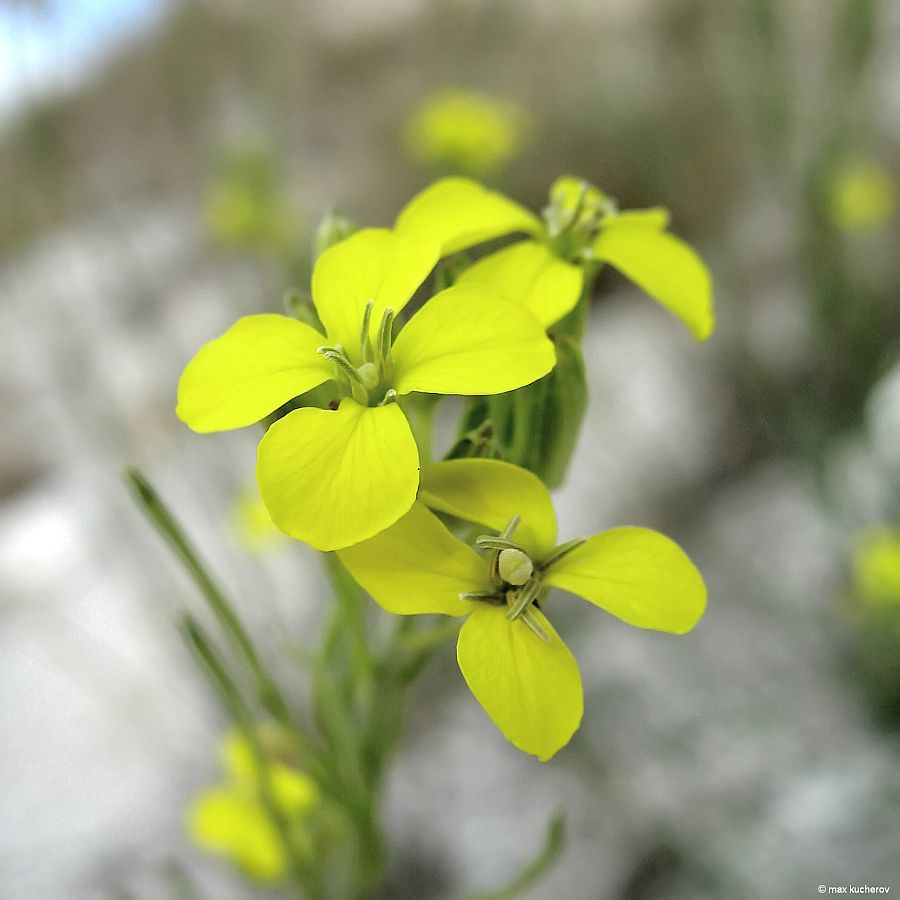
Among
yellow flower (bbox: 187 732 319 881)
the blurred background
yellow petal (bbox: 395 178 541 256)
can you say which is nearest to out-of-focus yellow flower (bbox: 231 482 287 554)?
the blurred background

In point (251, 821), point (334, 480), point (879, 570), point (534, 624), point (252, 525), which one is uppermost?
point (334, 480)

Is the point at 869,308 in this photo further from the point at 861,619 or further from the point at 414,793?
the point at 414,793

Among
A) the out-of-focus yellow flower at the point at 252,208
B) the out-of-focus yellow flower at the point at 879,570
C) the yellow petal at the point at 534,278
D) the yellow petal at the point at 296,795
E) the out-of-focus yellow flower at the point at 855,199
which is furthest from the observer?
the out-of-focus yellow flower at the point at 855,199

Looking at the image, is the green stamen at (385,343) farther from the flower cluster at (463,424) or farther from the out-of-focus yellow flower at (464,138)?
the out-of-focus yellow flower at (464,138)

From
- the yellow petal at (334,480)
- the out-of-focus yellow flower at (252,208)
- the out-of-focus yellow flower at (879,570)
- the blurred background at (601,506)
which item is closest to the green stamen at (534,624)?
the yellow petal at (334,480)

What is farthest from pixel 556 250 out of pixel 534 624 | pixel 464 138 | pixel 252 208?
pixel 252 208

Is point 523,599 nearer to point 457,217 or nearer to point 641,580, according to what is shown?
point 641,580

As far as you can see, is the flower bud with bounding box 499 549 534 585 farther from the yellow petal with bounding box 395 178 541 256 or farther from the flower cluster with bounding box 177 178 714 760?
the yellow petal with bounding box 395 178 541 256
